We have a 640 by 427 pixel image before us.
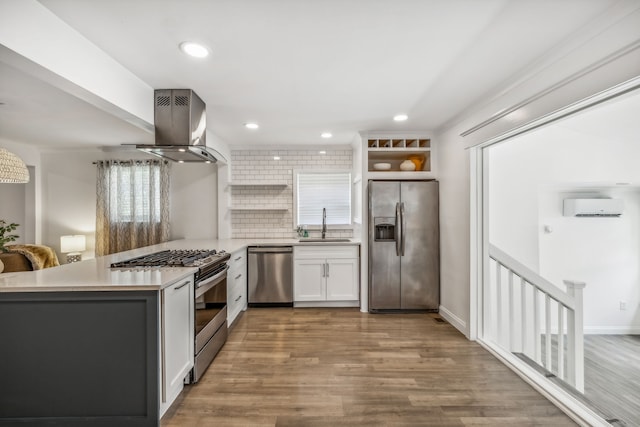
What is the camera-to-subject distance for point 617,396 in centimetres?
254

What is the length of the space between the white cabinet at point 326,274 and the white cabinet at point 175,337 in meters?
2.07

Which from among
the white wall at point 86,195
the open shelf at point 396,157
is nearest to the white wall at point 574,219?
the open shelf at point 396,157

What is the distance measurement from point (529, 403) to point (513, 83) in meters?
2.35

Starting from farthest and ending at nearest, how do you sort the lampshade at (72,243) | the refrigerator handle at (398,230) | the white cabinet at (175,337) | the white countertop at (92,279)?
the lampshade at (72,243), the refrigerator handle at (398,230), the white cabinet at (175,337), the white countertop at (92,279)

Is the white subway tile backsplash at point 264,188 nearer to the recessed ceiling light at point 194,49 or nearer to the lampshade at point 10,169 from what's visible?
the lampshade at point 10,169

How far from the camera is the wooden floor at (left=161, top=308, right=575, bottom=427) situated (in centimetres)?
196

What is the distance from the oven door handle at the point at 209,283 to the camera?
7.81 ft

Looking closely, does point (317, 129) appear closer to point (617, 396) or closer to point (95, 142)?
point (95, 142)

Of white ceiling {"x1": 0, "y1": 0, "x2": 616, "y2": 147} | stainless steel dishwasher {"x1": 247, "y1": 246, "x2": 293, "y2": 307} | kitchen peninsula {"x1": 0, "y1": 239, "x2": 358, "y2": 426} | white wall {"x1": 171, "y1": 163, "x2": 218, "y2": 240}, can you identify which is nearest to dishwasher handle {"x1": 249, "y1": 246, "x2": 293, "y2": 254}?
stainless steel dishwasher {"x1": 247, "y1": 246, "x2": 293, "y2": 307}

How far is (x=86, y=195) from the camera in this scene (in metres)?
4.74

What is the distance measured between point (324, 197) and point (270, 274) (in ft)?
4.96

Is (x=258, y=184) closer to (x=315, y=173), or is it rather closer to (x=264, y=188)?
(x=264, y=188)

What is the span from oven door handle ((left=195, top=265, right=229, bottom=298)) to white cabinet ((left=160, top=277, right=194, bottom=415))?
11cm

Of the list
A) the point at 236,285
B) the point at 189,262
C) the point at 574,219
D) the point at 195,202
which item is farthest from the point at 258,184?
the point at 574,219
